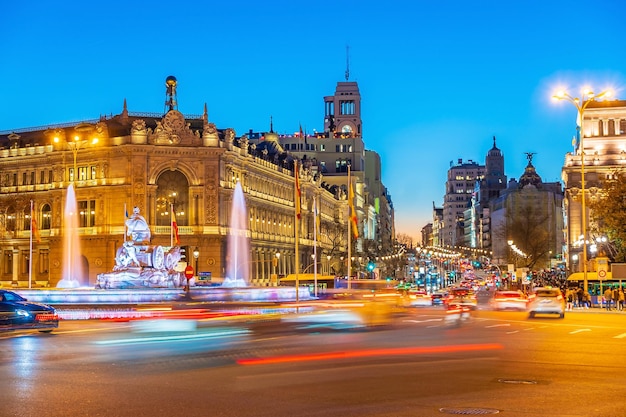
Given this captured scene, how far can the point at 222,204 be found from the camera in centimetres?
9106

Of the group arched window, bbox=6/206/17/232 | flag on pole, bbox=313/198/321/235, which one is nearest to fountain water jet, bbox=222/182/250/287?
flag on pole, bbox=313/198/321/235

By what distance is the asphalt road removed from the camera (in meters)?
13.2

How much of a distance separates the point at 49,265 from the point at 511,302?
57.2 metres

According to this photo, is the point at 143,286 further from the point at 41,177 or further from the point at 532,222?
the point at 532,222

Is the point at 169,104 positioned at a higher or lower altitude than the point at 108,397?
higher

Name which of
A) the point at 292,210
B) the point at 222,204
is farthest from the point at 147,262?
the point at 292,210

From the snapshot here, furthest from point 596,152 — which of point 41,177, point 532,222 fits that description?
point 41,177

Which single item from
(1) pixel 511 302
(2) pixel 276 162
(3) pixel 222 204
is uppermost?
(2) pixel 276 162

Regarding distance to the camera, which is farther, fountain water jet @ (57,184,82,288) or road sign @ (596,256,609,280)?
fountain water jet @ (57,184,82,288)

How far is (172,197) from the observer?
90312 millimetres

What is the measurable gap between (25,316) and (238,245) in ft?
214

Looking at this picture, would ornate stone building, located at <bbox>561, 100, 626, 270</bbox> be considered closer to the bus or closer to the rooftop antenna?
the bus

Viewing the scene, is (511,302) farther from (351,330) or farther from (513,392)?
(513,392)

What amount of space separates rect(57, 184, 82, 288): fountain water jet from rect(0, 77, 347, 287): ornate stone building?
57cm
